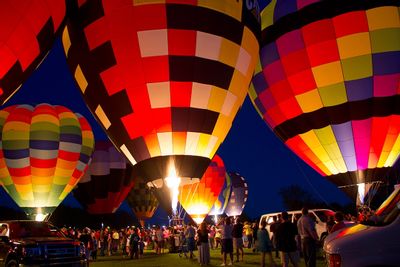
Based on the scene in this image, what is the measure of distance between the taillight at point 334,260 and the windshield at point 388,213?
0.47 m

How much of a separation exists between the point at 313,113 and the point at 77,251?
975 centimetres

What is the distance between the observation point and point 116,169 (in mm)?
31453

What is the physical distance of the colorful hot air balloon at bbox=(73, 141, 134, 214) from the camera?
31.0 m

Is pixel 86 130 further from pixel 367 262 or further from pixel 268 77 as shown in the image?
pixel 367 262

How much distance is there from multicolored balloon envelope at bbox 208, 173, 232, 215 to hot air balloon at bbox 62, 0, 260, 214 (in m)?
28.5

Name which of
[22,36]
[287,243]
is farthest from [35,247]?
[22,36]

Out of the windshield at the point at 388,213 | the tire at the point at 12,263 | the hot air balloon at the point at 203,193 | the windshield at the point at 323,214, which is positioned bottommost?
the tire at the point at 12,263

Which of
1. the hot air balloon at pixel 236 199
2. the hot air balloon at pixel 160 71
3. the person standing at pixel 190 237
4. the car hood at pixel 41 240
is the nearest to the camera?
the car hood at pixel 41 240

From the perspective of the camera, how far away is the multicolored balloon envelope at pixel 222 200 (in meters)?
41.4

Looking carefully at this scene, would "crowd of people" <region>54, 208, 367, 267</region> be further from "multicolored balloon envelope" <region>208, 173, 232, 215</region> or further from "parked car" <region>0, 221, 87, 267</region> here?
"multicolored balloon envelope" <region>208, 173, 232, 215</region>

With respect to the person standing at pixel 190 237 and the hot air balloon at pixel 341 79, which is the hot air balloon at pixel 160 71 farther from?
the hot air balloon at pixel 341 79

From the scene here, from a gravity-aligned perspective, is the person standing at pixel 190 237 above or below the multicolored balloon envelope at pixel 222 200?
below

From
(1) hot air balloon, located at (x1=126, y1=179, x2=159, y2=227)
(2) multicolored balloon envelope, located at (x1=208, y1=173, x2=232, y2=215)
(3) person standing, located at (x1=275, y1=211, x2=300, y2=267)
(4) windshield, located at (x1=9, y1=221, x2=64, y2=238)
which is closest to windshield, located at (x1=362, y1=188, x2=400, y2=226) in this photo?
(3) person standing, located at (x1=275, y1=211, x2=300, y2=267)

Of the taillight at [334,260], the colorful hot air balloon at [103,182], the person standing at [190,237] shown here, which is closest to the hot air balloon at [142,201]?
the colorful hot air balloon at [103,182]
